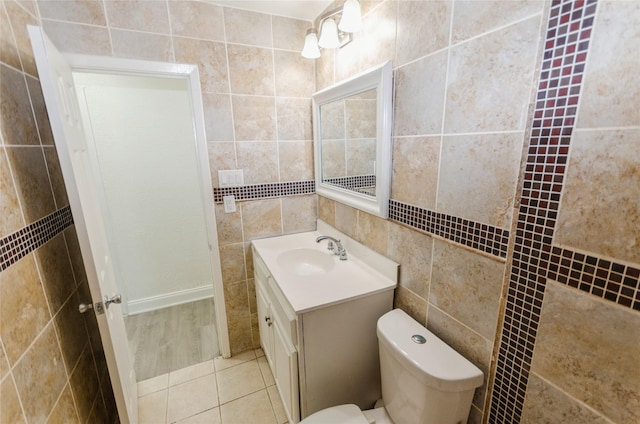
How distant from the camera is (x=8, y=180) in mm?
912

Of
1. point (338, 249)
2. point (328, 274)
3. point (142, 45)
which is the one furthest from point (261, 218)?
point (142, 45)

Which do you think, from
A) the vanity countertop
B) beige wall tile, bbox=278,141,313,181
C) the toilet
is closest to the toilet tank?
the toilet

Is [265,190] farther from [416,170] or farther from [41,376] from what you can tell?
[41,376]

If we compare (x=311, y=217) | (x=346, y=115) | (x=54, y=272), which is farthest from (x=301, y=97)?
(x=54, y=272)

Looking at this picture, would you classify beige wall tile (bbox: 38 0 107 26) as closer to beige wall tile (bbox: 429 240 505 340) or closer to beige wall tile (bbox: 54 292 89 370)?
beige wall tile (bbox: 54 292 89 370)

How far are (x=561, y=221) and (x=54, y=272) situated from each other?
5.76ft

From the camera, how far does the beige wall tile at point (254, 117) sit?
1726 millimetres

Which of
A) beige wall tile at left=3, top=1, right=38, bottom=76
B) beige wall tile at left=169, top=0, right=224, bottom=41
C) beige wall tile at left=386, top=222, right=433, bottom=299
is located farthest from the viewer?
beige wall tile at left=169, top=0, right=224, bottom=41

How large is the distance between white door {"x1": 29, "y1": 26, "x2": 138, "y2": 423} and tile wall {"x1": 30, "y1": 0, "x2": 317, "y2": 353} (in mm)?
372

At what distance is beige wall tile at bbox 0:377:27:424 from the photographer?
76cm

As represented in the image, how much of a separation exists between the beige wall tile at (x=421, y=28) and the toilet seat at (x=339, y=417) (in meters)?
1.45

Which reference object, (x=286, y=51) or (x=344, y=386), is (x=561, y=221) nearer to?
(x=344, y=386)

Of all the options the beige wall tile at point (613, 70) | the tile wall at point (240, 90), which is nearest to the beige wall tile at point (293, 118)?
the tile wall at point (240, 90)

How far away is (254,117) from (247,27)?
508mm
